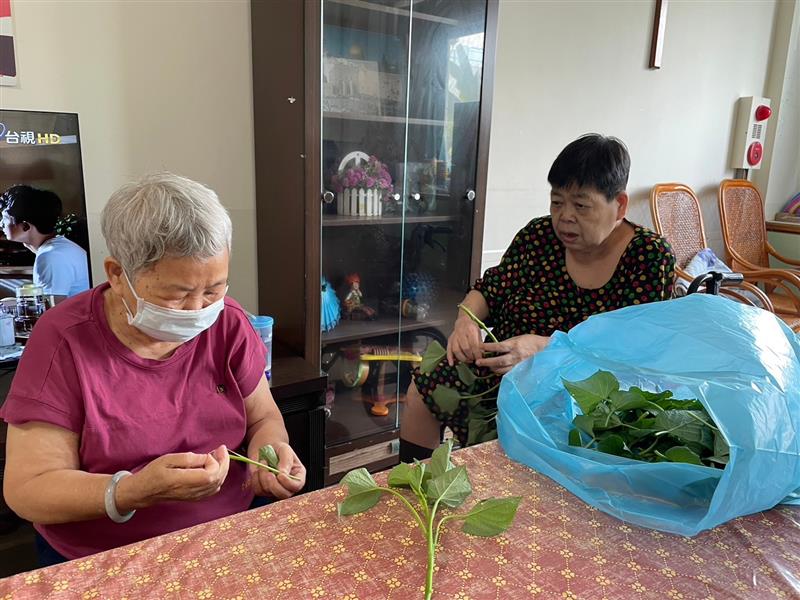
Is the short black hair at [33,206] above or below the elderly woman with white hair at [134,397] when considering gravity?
above

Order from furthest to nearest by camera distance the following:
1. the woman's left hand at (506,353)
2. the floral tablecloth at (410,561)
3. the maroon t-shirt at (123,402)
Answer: the woman's left hand at (506,353), the maroon t-shirt at (123,402), the floral tablecloth at (410,561)

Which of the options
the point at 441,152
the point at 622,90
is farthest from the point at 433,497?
the point at 622,90

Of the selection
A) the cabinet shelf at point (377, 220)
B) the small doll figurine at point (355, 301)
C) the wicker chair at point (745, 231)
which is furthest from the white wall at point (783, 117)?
the small doll figurine at point (355, 301)

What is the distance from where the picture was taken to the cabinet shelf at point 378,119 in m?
2.01

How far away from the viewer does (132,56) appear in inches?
71.1

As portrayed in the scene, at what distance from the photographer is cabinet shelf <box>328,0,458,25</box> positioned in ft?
6.31

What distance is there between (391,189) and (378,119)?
255mm

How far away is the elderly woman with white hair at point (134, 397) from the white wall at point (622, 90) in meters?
1.89

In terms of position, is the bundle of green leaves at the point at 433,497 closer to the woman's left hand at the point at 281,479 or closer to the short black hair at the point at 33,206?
the woman's left hand at the point at 281,479

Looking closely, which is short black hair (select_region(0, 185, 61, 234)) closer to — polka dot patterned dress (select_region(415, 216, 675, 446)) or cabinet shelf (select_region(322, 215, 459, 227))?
cabinet shelf (select_region(322, 215, 459, 227))

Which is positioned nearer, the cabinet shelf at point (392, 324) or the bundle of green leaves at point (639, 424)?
the bundle of green leaves at point (639, 424)

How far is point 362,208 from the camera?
2.15 m

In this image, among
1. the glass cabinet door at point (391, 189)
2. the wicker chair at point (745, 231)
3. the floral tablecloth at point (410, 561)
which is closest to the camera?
the floral tablecloth at point (410, 561)

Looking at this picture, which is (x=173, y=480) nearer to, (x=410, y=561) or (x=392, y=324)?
(x=410, y=561)
